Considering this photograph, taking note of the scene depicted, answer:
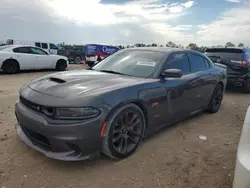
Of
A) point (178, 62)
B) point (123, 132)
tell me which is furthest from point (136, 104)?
point (178, 62)

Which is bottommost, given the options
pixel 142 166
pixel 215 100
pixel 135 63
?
pixel 142 166

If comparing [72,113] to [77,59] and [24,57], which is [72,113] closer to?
[24,57]

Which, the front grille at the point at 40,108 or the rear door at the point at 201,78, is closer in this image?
the front grille at the point at 40,108

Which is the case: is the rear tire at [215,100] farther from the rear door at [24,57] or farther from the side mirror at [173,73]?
the rear door at [24,57]

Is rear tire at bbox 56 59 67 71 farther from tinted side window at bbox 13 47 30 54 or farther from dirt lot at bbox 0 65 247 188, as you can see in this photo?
dirt lot at bbox 0 65 247 188

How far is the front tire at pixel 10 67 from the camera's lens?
32.8ft

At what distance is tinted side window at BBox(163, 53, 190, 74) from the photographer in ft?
12.2

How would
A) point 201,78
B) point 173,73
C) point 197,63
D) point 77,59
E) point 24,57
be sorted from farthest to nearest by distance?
point 77,59 < point 24,57 < point 197,63 < point 201,78 < point 173,73

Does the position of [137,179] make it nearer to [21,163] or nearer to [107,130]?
[107,130]

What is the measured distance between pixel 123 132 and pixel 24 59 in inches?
363

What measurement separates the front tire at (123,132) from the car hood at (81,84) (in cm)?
34

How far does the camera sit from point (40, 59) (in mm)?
11312

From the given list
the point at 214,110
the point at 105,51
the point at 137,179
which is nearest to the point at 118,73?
the point at 137,179

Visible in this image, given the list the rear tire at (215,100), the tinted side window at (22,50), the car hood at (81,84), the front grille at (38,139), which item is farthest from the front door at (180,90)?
the tinted side window at (22,50)
